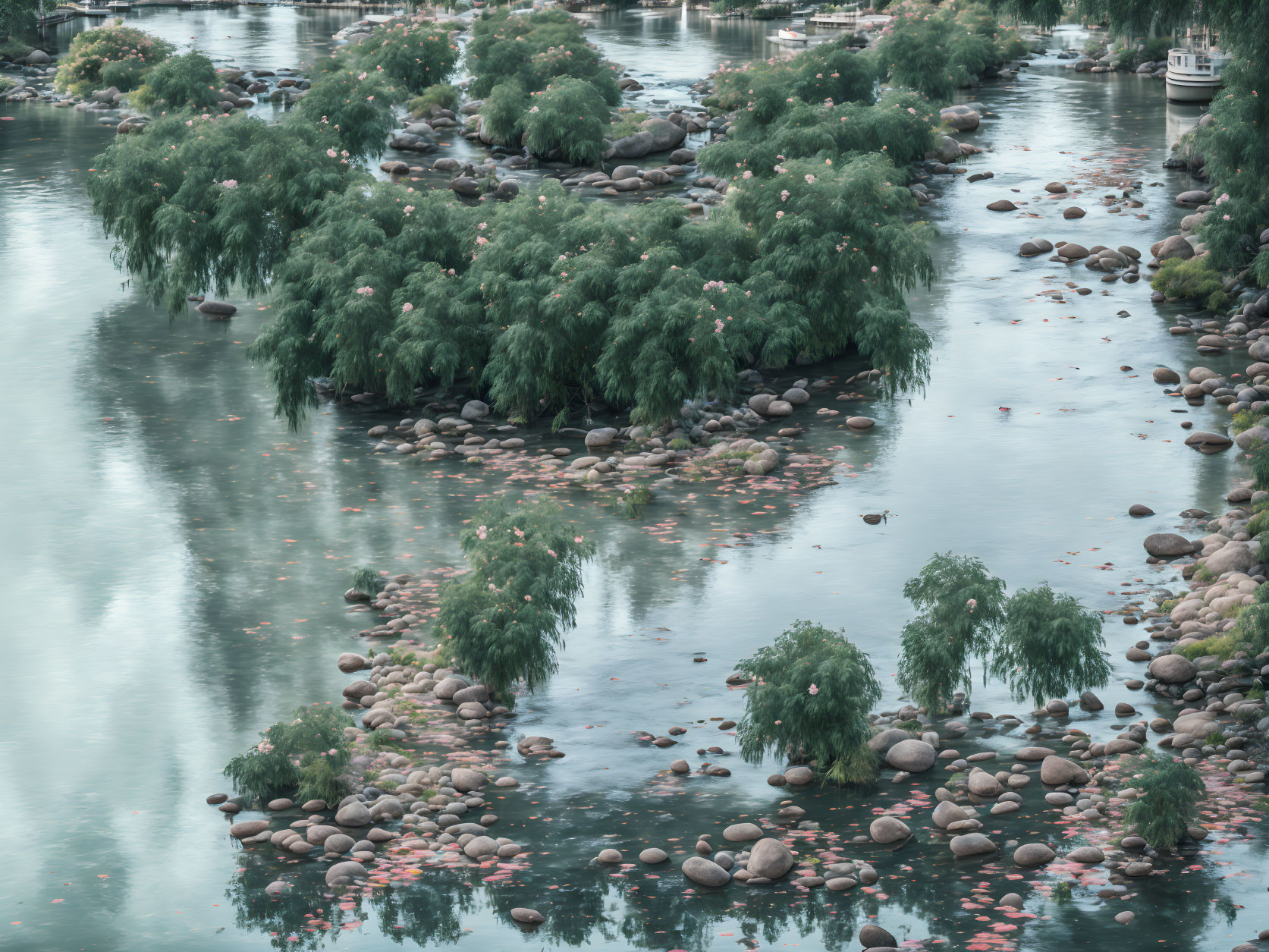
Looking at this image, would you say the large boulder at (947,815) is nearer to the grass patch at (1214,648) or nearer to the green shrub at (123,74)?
the grass patch at (1214,648)

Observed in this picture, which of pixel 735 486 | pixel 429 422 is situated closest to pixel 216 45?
pixel 429 422

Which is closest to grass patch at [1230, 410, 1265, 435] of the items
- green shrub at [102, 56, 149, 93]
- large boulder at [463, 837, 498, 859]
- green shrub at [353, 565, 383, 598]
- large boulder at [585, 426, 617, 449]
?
large boulder at [585, 426, 617, 449]

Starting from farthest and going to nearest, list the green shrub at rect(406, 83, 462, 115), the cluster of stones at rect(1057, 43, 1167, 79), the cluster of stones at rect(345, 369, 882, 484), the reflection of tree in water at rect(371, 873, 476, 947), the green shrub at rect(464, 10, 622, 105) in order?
the cluster of stones at rect(1057, 43, 1167, 79) → the green shrub at rect(406, 83, 462, 115) → the green shrub at rect(464, 10, 622, 105) → the cluster of stones at rect(345, 369, 882, 484) → the reflection of tree in water at rect(371, 873, 476, 947)

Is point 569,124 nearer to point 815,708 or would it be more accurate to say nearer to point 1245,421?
point 1245,421

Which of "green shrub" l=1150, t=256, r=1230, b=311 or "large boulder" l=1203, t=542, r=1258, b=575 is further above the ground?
"green shrub" l=1150, t=256, r=1230, b=311

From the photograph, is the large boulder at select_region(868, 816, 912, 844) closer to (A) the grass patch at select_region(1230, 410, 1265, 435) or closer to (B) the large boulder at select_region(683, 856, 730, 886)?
(B) the large boulder at select_region(683, 856, 730, 886)

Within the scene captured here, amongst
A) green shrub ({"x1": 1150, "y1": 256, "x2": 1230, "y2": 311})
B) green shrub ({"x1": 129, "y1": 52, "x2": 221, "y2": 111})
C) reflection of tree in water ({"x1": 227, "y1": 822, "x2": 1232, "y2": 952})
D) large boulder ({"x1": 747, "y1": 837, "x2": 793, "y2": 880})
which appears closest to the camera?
reflection of tree in water ({"x1": 227, "y1": 822, "x2": 1232, "y2": 952})
